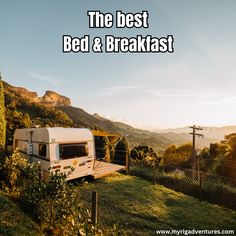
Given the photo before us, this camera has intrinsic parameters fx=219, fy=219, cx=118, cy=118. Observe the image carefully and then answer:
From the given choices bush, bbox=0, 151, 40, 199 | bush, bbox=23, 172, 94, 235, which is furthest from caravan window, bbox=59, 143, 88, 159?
bush, bbox=23, 172, 94, 235

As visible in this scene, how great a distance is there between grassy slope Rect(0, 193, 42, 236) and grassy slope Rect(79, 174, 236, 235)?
228 centimetres

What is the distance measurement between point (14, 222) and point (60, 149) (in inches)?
236

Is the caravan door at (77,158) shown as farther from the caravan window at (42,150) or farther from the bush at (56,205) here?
the bush at (56,205)

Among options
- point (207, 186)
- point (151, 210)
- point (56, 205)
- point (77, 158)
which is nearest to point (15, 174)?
point (56, 205)

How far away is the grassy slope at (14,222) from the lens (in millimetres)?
4650

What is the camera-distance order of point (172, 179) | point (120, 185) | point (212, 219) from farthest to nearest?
point (172, 179) → point (120, 185) → point (212, 219)

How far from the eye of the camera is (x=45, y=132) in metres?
10.9

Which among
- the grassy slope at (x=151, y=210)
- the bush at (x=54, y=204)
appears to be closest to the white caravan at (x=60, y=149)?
the grassy slope at (x=151, y=210)

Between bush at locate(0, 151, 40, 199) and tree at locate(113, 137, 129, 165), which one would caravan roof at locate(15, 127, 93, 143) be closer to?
bush at locate(0, 151, 40, 199)

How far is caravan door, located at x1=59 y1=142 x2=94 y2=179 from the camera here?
Answer: 1113 cm

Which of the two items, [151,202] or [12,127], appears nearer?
[151,202]

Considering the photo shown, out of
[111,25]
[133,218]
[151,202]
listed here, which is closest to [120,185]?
[151,202]

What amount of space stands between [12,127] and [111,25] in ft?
58.1

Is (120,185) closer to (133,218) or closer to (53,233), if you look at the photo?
(133,218)
